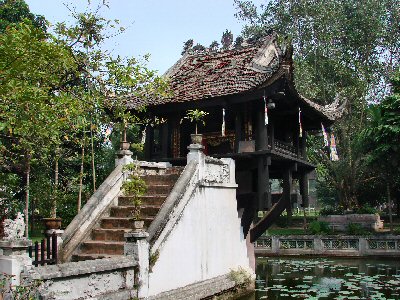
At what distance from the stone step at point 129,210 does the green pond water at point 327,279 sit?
11.2 feet

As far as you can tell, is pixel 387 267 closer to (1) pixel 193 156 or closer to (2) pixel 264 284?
(2) pixel 264 284

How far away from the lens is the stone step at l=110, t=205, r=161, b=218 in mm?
9000

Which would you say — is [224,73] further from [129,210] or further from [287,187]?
[129,210]

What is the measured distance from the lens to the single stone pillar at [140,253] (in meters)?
7.20

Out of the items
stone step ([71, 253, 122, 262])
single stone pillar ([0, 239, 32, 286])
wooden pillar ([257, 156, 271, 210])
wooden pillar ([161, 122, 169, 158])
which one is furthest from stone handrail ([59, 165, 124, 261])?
wooden pillar ([257, 156, 271, 210])

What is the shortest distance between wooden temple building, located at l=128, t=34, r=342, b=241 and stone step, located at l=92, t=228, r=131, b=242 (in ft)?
12.4

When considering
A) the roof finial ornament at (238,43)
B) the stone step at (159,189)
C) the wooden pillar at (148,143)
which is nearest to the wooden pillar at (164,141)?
the wooden pillar at (148,143)

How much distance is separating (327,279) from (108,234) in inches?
290

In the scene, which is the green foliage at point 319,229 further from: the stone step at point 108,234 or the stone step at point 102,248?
the stone step at point 102,248

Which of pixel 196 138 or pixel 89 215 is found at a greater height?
pixel 196 138

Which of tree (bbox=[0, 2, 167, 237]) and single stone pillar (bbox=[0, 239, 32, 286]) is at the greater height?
tree (bbox=[0, 2, 167, 237])

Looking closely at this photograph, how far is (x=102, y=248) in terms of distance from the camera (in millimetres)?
8289

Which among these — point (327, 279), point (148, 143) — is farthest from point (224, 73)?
point (327, 279)

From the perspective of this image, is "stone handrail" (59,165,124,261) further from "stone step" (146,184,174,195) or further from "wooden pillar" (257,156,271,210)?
"wooden pillar" (257,156,271,210)
